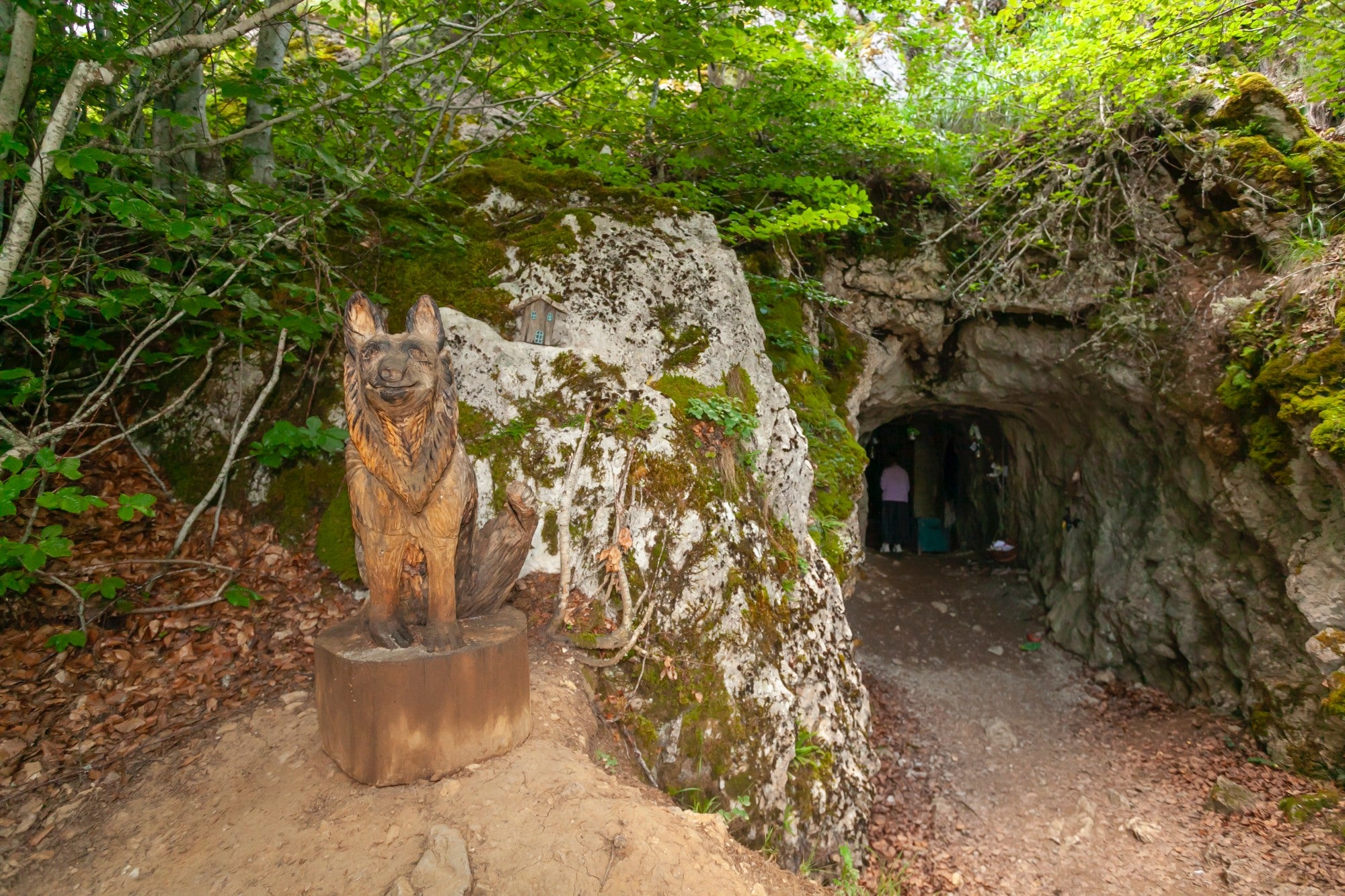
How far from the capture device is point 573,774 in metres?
2.98

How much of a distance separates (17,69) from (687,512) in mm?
3904

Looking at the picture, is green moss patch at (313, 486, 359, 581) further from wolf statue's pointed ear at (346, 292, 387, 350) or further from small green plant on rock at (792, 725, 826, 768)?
small green plant on rock at (792, 725, 826, 768)

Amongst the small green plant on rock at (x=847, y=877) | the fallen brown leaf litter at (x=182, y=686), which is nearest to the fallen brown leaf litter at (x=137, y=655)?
the fallen brown leaf litter at (x=182, y=686)

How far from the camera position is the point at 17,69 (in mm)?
2760

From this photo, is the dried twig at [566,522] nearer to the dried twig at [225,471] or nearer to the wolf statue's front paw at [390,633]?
the wolf statue's front paw at [390,633]

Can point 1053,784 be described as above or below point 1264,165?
below

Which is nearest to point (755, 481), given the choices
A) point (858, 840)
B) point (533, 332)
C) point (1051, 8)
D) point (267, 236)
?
point (533, 332)

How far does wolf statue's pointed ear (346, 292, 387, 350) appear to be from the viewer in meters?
2.71

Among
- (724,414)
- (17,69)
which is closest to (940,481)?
(724,414)

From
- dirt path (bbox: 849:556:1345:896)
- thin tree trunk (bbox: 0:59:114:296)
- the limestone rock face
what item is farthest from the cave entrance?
thin tree trunk (bbox: 0:59:114:296)

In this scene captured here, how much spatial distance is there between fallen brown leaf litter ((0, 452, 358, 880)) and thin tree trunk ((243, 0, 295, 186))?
240 centimetres

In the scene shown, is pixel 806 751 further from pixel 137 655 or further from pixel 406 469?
pixel 137 655

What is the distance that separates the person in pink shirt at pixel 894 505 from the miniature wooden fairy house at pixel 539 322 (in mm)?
9394

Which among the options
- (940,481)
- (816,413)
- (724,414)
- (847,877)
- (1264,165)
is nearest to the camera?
(847,877)
